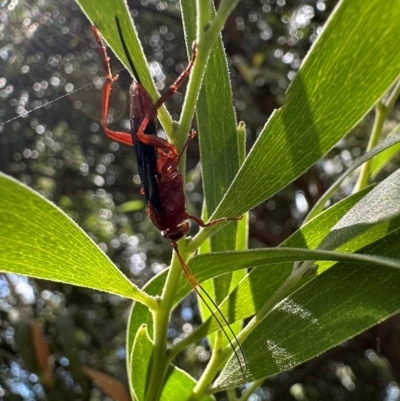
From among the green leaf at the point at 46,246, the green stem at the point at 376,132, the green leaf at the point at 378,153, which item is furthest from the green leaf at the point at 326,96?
the green stem at the point at 376,132

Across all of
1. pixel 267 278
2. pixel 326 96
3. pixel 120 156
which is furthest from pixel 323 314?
pixel 120 156

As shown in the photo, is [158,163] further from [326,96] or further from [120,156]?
[120,156]

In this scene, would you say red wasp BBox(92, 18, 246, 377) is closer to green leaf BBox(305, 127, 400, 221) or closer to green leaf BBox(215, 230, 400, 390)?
green leaf BBox(215, 230, 400, 390)

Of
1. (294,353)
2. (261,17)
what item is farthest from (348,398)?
(294,353)

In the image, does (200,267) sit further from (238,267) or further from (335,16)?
(335,16)

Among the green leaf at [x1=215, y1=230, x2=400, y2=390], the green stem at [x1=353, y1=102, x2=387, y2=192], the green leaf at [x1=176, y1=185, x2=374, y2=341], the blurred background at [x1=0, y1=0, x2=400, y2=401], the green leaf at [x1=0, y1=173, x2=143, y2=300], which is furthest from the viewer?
the blurred background at [x1=0, y1=0, x2=400, y2=401]

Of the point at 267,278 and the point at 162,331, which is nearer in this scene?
the point at 162,331

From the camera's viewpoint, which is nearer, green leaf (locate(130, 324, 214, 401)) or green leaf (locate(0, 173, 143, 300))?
green leaf (locate(0, 173, 143, 300))

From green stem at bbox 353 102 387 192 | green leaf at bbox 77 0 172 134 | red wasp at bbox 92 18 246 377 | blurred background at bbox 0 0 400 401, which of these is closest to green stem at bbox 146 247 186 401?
red wasp at bbox 92 18 246 377
